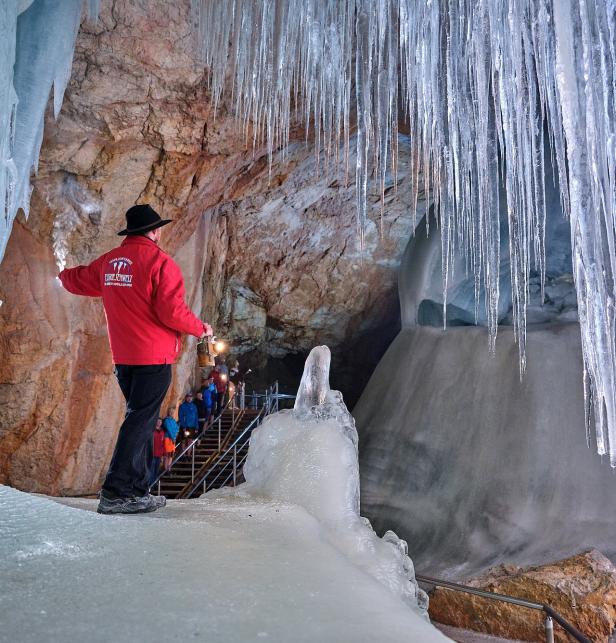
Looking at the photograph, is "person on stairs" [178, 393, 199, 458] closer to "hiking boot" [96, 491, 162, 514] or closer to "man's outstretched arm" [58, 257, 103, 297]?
"man's outstretched arm" [58, 257, 103, 297]

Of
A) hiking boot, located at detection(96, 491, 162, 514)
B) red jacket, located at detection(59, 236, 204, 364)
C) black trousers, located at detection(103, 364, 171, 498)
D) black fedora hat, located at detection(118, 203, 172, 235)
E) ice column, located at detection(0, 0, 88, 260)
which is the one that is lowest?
hiking boot, located at detection(96, 491, 162, 514)

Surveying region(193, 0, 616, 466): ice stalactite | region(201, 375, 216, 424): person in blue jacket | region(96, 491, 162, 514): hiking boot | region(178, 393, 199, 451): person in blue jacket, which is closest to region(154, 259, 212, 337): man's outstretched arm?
region(96, 491, 162, 514): hiking boot

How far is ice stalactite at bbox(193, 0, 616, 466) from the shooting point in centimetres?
309

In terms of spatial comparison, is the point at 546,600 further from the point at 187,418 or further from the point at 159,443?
the point at 187,418

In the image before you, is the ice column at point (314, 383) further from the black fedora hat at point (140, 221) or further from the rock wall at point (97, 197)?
the rock wall at point (97, 197)

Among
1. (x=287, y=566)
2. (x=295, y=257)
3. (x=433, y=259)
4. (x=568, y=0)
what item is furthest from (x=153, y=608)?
(x=295, y=257)

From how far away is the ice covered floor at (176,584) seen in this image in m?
1.32

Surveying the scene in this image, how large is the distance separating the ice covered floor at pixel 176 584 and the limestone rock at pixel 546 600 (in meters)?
4.03

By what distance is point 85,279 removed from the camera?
298 cm

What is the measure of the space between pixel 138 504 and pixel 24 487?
4.65 metres

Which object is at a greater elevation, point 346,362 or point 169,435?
point 346,362

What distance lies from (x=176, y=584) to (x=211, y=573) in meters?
0.12

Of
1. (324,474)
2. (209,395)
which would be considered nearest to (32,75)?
(324,474)

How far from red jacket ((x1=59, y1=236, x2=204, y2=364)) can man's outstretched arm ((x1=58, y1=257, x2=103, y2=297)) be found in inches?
8.0
